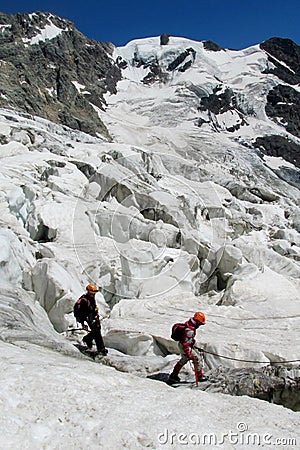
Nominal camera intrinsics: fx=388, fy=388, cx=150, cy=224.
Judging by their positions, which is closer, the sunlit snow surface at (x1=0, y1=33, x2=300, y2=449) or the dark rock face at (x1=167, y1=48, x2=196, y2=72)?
the sunlit snow surface at (x1=0, y1=33, x2=300, y2=449)

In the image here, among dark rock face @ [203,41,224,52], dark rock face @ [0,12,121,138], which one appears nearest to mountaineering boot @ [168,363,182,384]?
dark rock face @ [0,12,121,138]

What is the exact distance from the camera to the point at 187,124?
9119 centimetres

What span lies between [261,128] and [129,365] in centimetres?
9978

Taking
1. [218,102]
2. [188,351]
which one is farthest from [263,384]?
[218,102]

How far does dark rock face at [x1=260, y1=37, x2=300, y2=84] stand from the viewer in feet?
438

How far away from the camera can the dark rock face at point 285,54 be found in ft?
438

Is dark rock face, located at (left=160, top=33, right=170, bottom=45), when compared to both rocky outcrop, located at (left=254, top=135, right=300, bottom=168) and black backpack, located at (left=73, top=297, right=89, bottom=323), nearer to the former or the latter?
rocky outcrop, located at (left=254, top=135, right=300, bottom=168)

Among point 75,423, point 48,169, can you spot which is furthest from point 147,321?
point 48,169

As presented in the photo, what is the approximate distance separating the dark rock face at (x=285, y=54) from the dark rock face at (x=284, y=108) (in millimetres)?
21658

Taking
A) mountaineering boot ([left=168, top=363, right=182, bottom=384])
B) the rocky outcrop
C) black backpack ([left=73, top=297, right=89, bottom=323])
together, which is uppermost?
the rocky outcrop

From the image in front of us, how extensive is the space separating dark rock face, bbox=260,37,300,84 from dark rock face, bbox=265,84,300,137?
2166 centimetres

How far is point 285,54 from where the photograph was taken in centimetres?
14412

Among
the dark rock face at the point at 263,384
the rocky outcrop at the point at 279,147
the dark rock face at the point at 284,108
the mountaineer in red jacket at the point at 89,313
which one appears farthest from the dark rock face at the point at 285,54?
the mountaineer in red jacket at the point at 89,313

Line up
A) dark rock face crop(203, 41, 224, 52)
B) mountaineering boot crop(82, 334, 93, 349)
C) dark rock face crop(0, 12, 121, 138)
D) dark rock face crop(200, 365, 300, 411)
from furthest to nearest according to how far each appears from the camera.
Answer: dark rock face crop(203, 41, 224, 52)
dark rock face crop(0, 12, 121, 138)
mountaineering boot crop(82, 334, 93, 349)
dark rock face crop(200, 365, 300, 411)
